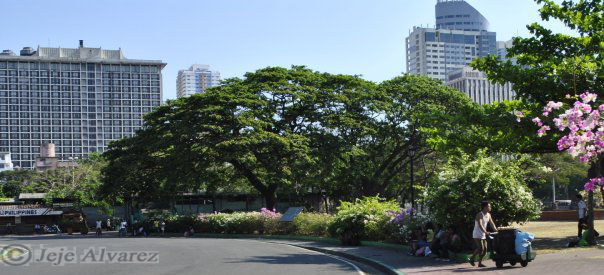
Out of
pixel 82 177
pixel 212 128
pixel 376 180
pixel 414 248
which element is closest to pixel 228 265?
pixel 414 248

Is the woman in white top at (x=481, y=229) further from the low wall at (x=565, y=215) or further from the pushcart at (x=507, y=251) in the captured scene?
the low wall at (x=565, y=215)

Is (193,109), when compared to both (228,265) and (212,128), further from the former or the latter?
(228,265)

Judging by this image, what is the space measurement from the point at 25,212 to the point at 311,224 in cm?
4368

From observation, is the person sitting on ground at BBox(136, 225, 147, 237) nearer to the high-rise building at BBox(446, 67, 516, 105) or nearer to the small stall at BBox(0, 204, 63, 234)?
the small stall at BBox(0, 204, 63, 234)

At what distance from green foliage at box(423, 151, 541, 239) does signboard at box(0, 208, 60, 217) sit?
56958 mm

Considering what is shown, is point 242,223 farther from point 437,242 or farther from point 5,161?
point 5,161

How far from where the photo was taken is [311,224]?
32.6m

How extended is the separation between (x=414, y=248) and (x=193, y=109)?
3158 centimetres

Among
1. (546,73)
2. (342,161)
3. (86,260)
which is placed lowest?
(86,260)

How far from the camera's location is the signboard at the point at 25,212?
6406cm

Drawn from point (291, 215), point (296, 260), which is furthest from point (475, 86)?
point (296, 260)

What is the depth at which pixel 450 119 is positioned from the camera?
68.6ft

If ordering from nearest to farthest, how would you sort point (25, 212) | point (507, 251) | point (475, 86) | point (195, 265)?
point (507, 251) → point (195, 265) → point (25, 212) → point (475, 86)

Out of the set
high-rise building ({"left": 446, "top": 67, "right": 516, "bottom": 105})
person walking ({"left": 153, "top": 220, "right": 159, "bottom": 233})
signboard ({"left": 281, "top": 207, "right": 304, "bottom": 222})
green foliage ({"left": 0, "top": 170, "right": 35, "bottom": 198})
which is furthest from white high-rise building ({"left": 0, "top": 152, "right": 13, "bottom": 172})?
signboard ({"left": 281, "top": 207, "right": 304, "bottom": 222})
